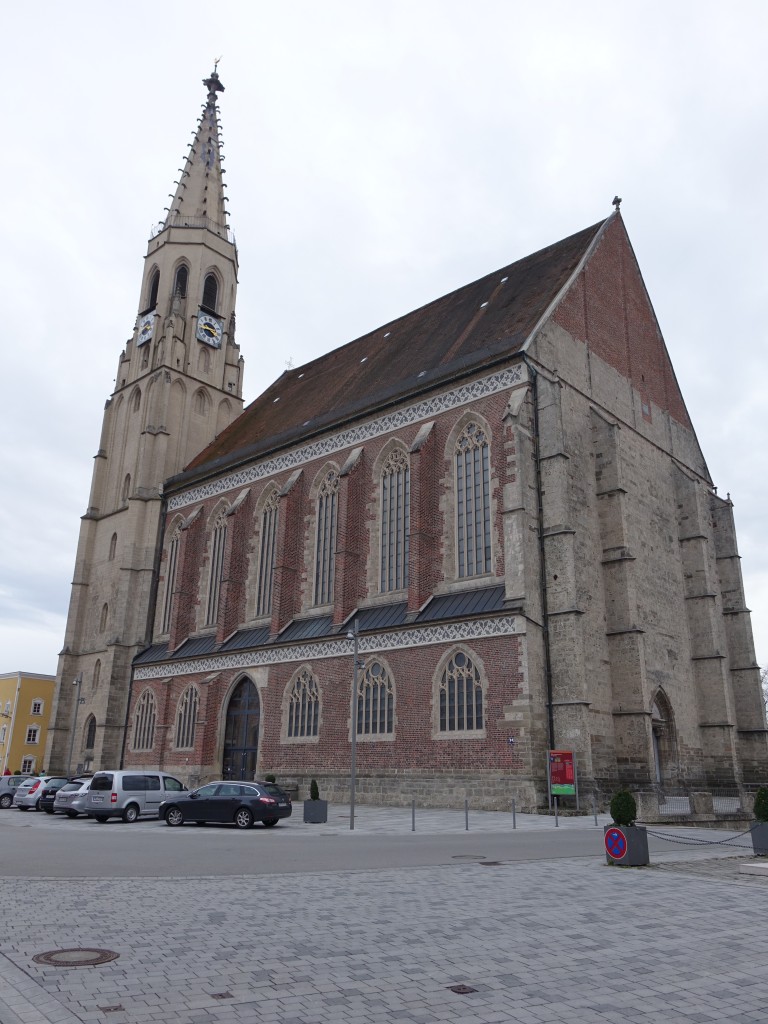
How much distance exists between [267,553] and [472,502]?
40.7 feet

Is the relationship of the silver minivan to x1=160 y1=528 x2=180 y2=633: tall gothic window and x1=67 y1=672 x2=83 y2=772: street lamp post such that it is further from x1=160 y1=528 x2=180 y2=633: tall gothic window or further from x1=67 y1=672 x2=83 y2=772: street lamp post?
x1=67 y1=672 x2=83 y2=772: street lamp post

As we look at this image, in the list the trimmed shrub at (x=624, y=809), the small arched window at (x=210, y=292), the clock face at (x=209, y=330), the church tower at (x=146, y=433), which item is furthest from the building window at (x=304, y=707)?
the small arched window at (x=210, y=292)

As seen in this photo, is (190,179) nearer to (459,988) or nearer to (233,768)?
(233,768)

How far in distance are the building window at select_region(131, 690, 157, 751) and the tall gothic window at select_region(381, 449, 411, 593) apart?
15.5m

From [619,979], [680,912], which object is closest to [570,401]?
[680,912]

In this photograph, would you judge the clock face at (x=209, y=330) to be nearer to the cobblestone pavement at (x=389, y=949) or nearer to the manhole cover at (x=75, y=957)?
the cobblestone pavement at (x=389, y=949)

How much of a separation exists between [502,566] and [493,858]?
13.9 m

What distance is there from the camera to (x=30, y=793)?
92.3ft

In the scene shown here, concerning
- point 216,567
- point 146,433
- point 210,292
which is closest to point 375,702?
point 216,567

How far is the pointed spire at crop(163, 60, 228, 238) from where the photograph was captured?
53.1 m

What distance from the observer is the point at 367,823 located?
20.4 metres

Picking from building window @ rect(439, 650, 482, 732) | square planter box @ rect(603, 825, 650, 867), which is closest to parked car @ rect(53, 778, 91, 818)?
building window @ rect(439, 650, 482, 732)

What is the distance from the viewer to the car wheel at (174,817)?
21062mm

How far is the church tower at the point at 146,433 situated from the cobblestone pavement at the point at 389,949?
108 ft
